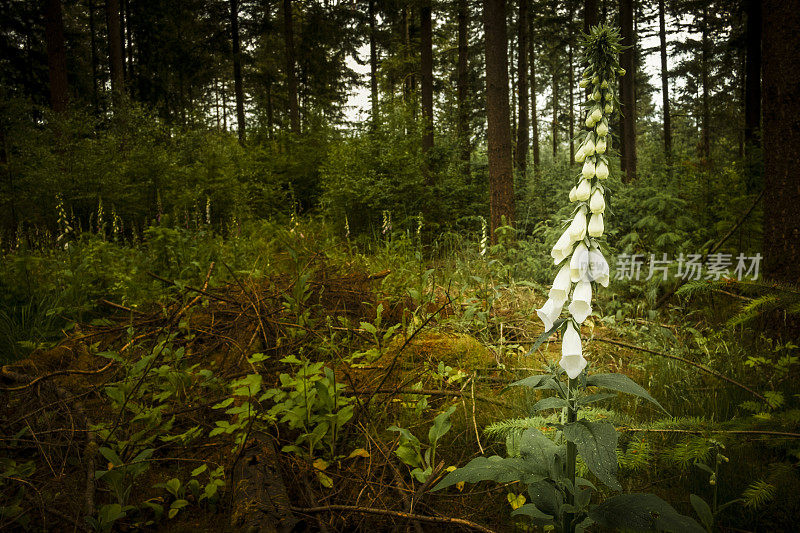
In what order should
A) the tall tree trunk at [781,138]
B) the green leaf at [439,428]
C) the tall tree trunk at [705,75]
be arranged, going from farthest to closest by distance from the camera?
the tall tree trunk at [705,75] < the tall tree trunk at [781,138] < the green leaf at [439,428]

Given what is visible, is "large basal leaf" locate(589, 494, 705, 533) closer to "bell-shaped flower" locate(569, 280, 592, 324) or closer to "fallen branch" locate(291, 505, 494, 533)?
"fallen branch" locate(291, 505, 494, 533)

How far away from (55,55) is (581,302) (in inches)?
586

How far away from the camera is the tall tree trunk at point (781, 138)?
142 inches

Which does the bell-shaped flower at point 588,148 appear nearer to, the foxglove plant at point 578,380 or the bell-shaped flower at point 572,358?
the foxglove plant at point 578,380

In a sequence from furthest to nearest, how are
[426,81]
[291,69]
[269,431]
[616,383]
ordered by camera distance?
1. [291,69]
2. [426,81]
3. [269,431]
4. [616,383]

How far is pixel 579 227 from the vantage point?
1413 mm

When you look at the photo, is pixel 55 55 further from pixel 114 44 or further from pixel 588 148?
pixel 588 148

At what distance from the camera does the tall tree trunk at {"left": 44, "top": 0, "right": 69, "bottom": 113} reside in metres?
10.5

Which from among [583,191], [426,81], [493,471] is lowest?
[493,471]

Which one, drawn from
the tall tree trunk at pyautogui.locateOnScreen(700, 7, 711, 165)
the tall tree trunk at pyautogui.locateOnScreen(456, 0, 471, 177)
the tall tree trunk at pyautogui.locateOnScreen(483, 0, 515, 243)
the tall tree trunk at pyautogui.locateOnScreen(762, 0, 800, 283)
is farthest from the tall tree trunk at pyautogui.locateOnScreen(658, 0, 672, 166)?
the tall tree trunk at pyautogui.locateOnScreen(762, 0, 800, 283)

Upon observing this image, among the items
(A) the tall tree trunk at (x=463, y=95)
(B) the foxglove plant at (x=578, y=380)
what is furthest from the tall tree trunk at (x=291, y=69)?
(B) the foxglove plant at (x=578, y=380)

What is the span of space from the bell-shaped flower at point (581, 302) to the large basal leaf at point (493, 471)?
1.84 ft

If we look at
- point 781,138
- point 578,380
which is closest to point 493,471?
point 578,380

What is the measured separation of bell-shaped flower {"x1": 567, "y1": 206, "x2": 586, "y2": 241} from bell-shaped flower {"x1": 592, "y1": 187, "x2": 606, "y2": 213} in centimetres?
5
